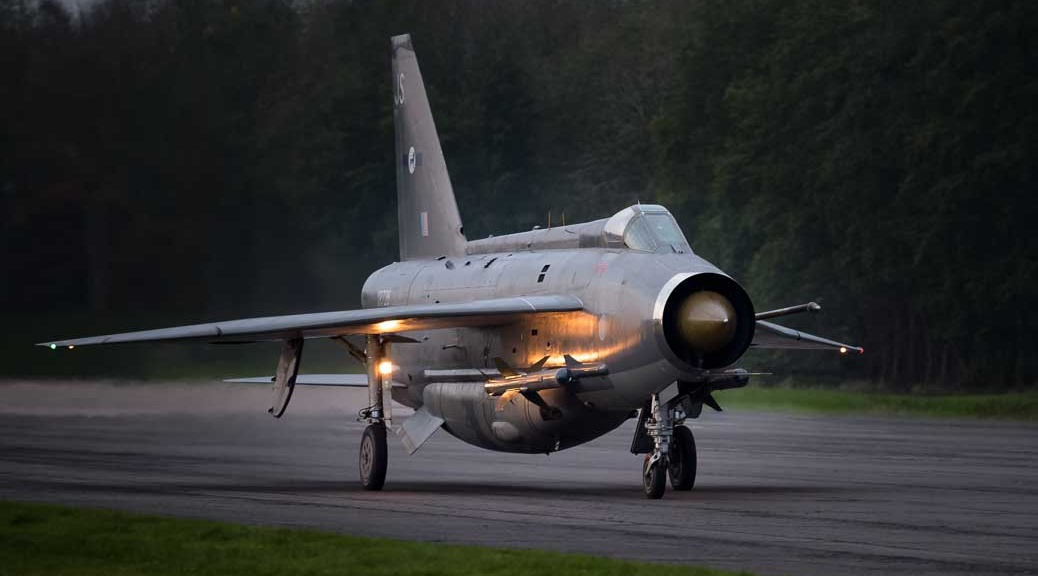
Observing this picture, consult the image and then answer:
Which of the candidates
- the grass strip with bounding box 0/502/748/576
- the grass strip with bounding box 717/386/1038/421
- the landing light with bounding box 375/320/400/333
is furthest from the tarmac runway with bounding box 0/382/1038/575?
the grass strip with bounding box 717/386/1038/421

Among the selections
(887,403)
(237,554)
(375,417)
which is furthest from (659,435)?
(887,403)

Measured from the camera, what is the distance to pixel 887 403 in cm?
4028

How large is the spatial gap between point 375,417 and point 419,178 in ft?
19.2

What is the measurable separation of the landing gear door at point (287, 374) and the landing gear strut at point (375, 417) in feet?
2.80

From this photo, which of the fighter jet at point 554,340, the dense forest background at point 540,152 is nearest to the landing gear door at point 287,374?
the fighter jet at point 554,340

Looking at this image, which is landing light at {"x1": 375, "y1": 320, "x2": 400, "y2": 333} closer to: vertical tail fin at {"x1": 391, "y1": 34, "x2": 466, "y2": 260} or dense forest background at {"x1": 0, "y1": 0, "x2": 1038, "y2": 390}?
vertical tail fin at {"x1": 391, "y1": 34, "x2": 466, "y2": 260}

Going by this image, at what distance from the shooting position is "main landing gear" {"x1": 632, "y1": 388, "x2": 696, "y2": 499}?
1809 cm

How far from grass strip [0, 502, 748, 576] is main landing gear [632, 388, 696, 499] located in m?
3.52

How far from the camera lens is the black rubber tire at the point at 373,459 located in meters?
20.1

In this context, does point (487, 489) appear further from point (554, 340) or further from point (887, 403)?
A: point (887, 403)

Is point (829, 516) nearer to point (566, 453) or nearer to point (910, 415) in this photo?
point (566, 453)

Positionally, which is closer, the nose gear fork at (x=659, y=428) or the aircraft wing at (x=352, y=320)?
the nose gear fork at (x=659, y=428)

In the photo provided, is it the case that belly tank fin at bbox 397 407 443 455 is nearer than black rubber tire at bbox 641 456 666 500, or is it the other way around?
black rubber tire at bbox 641 456 666 500

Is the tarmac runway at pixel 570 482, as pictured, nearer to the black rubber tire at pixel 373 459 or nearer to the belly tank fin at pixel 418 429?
the black rubber tire at pixel 373 459
